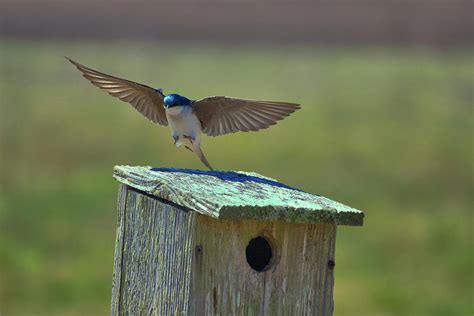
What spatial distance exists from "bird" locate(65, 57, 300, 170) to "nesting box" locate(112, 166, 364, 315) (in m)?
0.50

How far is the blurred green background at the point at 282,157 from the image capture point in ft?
26.8

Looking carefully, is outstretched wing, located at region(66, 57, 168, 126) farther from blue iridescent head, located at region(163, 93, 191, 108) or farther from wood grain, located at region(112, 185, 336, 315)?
wood grain, located at region(112, 185, 336, 315)

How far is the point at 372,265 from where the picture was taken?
8711 mm

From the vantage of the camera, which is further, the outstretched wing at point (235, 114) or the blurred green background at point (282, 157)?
the blurred green background at point (282, 157)

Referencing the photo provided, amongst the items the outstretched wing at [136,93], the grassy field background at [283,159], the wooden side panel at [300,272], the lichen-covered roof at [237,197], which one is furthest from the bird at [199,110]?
the grassy field background at [283,159]

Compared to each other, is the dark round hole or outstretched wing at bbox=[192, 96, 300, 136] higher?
outstretched wing at bbox=[192, 96, 300, 136]

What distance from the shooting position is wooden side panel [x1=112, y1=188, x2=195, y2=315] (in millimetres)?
2850

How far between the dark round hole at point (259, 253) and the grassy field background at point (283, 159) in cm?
429

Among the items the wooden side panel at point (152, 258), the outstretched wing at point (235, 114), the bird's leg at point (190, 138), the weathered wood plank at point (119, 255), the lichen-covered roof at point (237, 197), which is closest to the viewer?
the lichen-covered roof at point (237, 197)

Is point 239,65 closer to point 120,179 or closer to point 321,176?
point 321,176

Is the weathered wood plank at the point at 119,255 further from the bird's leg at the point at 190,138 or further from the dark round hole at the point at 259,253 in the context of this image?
the bird's leg at the point at 190,138

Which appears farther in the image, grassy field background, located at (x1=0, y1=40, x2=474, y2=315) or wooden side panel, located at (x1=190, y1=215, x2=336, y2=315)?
grassy field background, located at (x1=0, y1=40, x2=474, y2=315)

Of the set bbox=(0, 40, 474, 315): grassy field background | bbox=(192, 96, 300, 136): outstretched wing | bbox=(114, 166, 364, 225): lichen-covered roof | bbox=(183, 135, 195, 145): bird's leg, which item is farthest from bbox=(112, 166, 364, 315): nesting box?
bbox=(0, 40, 474, 315): grassy field background

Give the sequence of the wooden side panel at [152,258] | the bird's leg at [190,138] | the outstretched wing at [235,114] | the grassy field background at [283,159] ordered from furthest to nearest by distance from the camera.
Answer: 1. the grassy field background at [283,159]
2. the bird's leg at [190,138]
3. the outstretched wing at [235,114]
4. the wooden side panel at [152,258]
